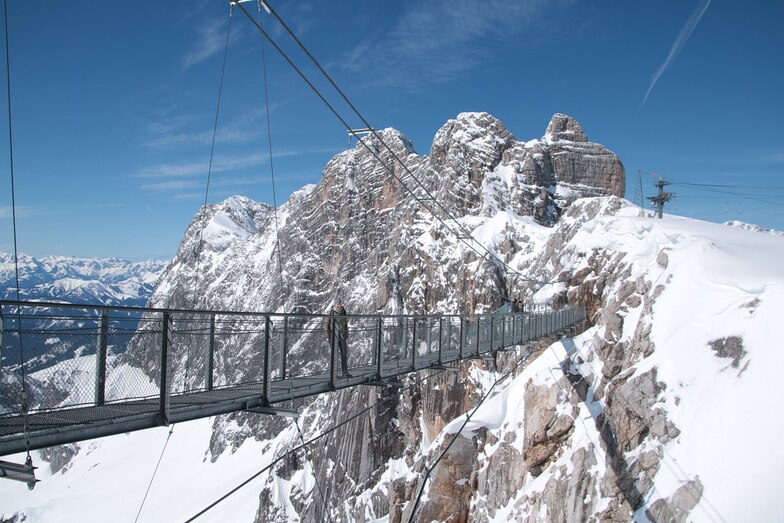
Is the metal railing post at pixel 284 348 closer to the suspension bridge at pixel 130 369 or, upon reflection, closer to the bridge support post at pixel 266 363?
the suspension bridge at pixel 130 369

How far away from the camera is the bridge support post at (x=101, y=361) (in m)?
6.16

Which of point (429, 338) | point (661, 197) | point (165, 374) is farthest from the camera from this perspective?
point (661, 197)

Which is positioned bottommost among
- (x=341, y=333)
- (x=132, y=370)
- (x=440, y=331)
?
(x=440, y=331)

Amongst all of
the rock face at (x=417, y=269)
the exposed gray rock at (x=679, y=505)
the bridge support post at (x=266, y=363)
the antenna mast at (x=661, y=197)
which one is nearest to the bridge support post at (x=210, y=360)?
the rock face at (x=417, y=269)

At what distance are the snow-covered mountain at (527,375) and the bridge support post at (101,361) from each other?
93 cm

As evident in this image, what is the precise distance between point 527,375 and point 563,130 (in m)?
53.7

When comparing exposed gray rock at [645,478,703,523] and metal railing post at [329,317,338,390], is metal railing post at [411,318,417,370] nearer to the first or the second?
metal railing post at [329,317,338,390]

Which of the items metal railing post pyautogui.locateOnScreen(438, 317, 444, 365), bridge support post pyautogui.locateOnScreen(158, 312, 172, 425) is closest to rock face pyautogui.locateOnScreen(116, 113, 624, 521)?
bridge support post pyautogui.locateOnScreen(158, 312, 172, 425)

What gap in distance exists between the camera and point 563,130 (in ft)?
238

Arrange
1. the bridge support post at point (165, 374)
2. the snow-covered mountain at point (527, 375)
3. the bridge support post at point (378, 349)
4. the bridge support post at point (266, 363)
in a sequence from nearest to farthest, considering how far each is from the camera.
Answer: the bridge support post at point (165, 374)
the bridge support post at point (266, 363)
the bridge support post at point (378, 349)
the snow-covered mountain at point (527, 375)

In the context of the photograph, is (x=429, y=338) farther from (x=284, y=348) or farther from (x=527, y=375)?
(x=527, y=375)

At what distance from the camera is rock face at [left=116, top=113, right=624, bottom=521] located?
39.4 metres

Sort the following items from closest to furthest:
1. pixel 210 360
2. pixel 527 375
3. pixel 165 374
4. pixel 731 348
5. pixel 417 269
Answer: pixel 165 374
pixel 210 360
pixel 731 348
pixel 527 375
pixel 417 269

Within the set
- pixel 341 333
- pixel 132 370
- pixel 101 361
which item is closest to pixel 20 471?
pixel 101 361
